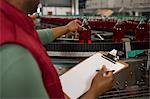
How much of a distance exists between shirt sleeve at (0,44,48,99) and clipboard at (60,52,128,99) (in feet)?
1.40

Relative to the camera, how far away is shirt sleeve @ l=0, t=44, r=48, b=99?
586 millimetres

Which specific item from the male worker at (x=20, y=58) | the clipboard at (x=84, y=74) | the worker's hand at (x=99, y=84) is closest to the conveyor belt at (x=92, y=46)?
the clipboard at (x=84, y=74)

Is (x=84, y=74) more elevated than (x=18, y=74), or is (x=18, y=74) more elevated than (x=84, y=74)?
(x=18, y=74)

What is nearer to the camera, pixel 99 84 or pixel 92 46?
pixel 99 84

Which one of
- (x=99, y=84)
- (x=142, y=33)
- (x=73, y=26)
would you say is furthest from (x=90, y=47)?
(x=99, y=84)

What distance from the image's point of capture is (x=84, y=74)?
1.10m

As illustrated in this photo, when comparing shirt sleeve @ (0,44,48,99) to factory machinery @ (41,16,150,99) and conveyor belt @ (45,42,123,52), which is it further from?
conveyor belt @ (45,42,123,52)

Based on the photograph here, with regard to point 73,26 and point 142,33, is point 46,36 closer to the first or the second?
point 73,26

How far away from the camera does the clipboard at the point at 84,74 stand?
1041mm

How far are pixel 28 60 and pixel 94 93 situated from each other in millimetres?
362

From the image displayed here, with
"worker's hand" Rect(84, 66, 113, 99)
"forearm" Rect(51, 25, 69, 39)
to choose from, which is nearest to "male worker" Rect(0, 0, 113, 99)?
"worker's hand" Rect(84, 66, 113, 99)

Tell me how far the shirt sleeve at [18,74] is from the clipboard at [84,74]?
43 cm

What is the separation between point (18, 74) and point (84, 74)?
537 millimetres

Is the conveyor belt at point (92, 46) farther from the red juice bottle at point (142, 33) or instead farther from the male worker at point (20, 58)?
the male worker at point (20, 58)
